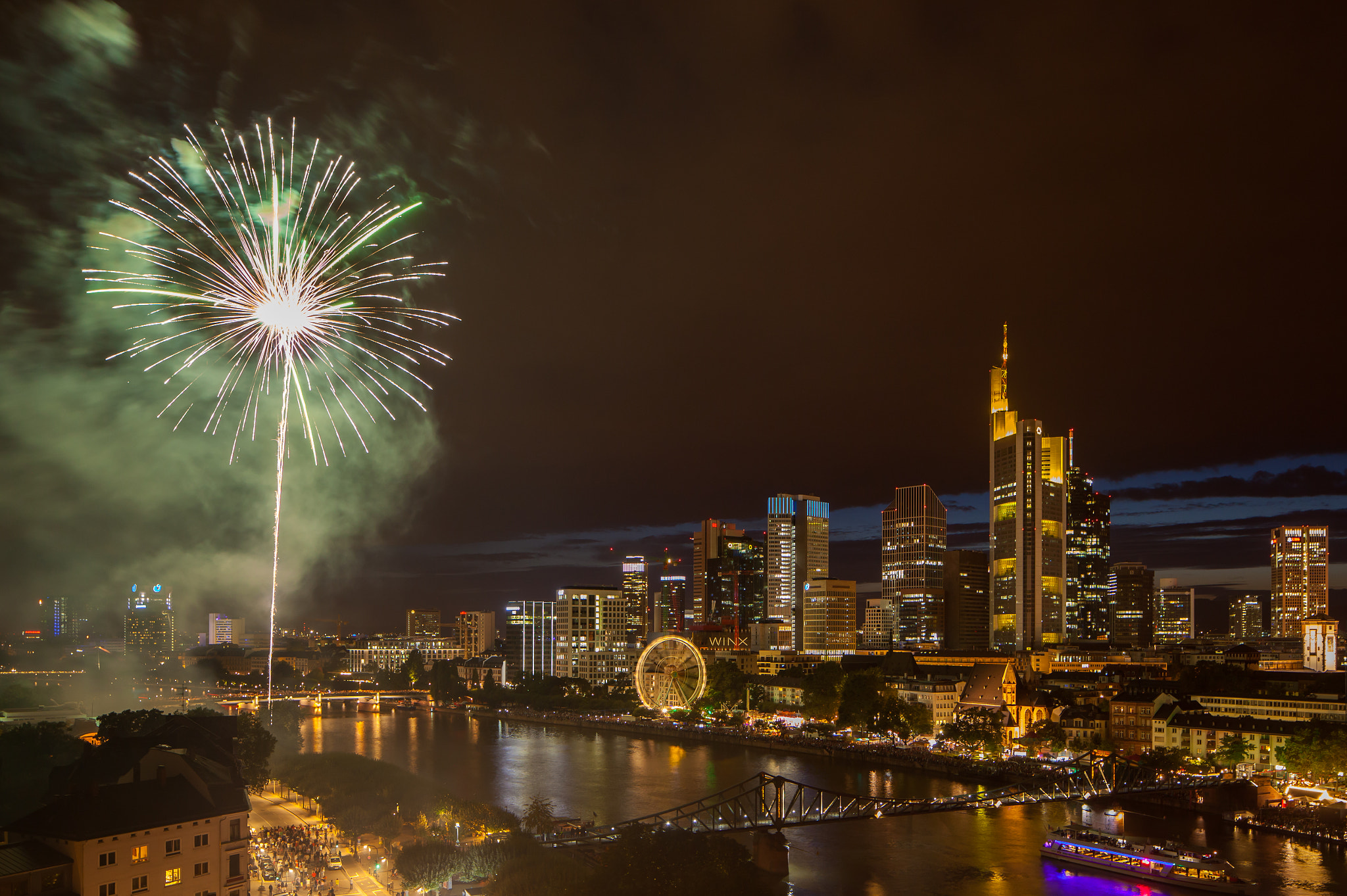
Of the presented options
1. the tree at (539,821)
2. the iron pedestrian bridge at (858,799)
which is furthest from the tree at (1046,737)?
the tree at (539,821)

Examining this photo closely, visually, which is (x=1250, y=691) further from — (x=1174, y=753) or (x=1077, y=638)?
(x=1077, y=638)

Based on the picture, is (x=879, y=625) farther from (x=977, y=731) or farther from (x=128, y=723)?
(x=128, y=723)

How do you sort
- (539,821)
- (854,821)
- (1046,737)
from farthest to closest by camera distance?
(1046,737)
(854,821)
(539,821)

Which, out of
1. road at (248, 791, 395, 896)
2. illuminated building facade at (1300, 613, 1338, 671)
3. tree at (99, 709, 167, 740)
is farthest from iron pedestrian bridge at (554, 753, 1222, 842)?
illuminated building facade at (1300, 613, 1338, 671)

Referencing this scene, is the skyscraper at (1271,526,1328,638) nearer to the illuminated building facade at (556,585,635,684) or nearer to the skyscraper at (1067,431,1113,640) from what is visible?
the skyscraper at (1067,431,1113,640)

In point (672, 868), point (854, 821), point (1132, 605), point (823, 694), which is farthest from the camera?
point (1132, 605)

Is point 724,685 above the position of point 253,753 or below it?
below

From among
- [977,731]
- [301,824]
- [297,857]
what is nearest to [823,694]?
[977,731]

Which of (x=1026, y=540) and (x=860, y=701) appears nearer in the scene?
(x=860, y=701)

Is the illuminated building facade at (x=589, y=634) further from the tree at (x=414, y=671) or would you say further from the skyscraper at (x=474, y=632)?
the skyscraper at (x=474, y=632)
